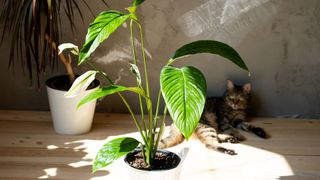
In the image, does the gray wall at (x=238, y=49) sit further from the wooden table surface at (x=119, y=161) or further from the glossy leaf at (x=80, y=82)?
the glossy leaf at (x=80, y=82)

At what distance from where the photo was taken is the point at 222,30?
3.59 m

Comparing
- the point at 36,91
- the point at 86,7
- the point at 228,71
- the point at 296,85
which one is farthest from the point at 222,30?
the point at 36,91

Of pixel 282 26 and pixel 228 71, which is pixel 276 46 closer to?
pixel 282 26

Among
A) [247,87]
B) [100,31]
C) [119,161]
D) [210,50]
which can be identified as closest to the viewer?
[100,31]

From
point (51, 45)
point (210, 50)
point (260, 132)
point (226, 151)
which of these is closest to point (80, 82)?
point (210, 50)

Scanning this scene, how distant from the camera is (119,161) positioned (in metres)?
2.98

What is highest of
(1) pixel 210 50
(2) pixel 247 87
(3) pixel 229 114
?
(1) pixel 210 50

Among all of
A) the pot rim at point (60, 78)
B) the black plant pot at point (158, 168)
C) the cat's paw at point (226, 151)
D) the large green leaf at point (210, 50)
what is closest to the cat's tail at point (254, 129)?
the cat's paw at point (226, 151)

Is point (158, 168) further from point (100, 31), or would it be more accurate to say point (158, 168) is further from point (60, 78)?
point (60, 78)

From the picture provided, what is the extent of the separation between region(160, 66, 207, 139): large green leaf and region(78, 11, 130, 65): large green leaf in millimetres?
276

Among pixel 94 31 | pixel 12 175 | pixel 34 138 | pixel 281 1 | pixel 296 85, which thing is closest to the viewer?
pixel 94 31

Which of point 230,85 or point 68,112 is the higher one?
point 230,85

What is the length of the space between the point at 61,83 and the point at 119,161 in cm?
79

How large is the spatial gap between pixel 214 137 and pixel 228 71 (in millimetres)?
632
